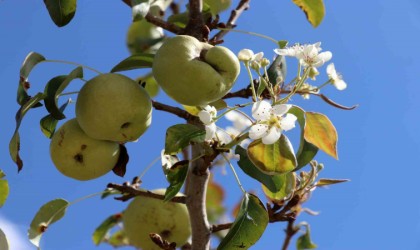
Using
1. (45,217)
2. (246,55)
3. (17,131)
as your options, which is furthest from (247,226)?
(45,217)

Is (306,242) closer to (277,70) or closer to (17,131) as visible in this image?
(277,70)

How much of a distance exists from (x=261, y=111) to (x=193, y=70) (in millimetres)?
197

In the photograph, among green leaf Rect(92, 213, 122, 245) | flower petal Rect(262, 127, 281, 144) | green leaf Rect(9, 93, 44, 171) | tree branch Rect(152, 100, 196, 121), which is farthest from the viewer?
green leaf Rect(92, 213, 122, 245)

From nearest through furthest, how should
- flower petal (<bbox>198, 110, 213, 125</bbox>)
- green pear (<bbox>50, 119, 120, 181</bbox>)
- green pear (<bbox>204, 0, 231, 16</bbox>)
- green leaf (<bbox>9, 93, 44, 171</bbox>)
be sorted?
flower petal (<bbox>198, 110, 213, 125</bbox>) → green leaf (<bbox>9, 93, 44, 171</bbox>) → green pear (<bbox>50, 119, 120, 181</bbox>) → green pear (<bbox>204, 0, 231, 16</bbox>)

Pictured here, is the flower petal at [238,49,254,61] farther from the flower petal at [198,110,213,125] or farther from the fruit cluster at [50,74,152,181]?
the fruit cluster at [50,74,152,181]

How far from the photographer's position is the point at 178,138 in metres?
1.53

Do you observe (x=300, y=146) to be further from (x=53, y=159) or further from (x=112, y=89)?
(x=53, y=159)

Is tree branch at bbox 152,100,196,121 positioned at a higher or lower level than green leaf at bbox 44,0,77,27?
lower

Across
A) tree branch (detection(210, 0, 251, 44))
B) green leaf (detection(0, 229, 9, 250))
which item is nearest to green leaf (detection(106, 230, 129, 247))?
green leaf (detection(0, 229, 9, 250))

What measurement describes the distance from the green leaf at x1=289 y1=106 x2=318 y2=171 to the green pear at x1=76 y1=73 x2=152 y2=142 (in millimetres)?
392

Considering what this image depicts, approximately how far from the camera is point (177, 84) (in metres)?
1.53

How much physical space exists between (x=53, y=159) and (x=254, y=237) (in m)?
0.63

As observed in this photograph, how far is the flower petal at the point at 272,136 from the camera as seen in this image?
1.40m

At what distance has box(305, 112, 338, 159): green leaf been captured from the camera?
1559 mm
